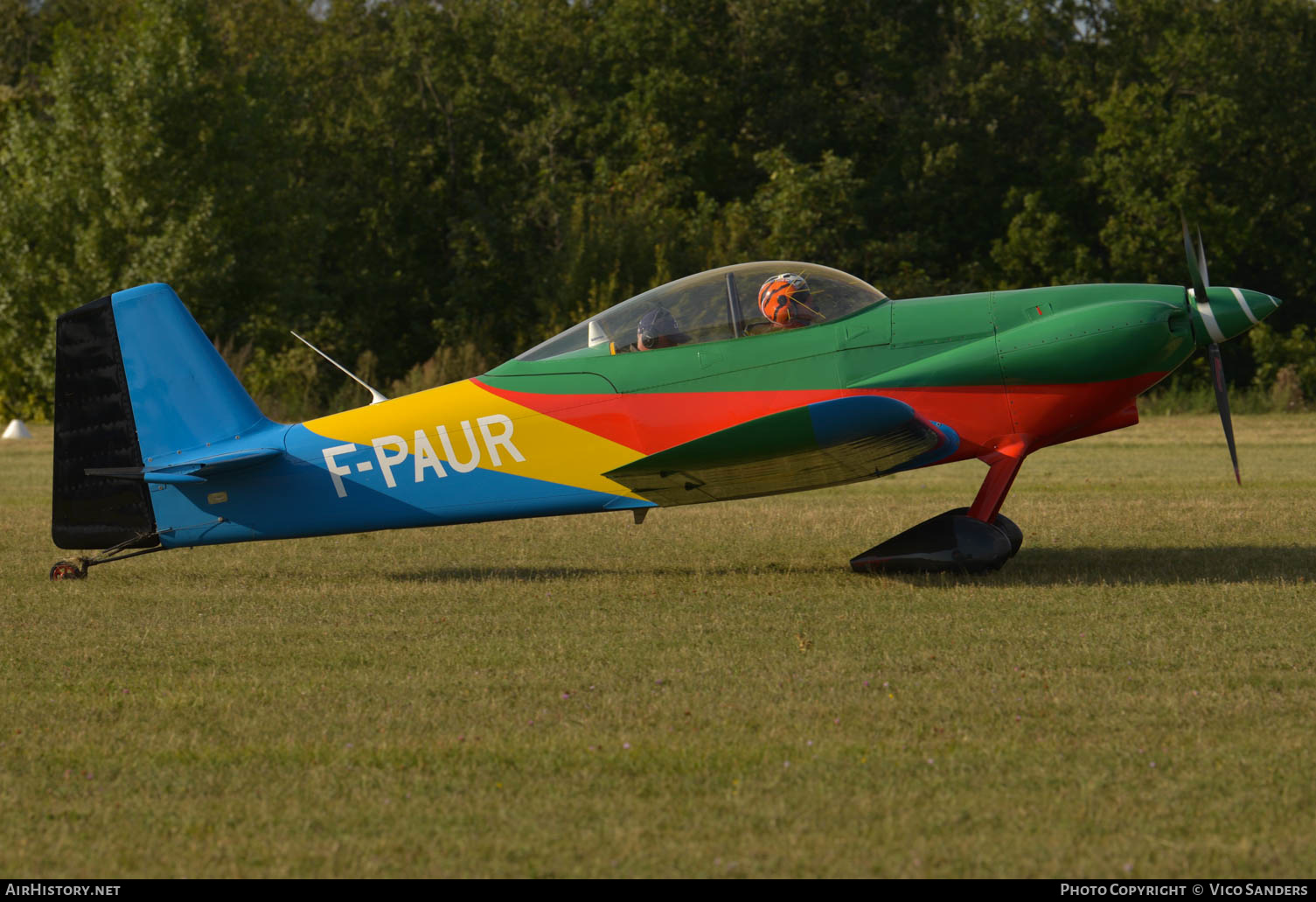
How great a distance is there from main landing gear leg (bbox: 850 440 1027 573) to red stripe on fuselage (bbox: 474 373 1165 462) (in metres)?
0.17

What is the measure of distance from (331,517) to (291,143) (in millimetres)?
31534

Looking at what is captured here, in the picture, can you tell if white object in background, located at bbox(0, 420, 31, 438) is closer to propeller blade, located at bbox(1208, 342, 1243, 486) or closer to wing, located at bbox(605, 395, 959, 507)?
wing, located at bbox(605, 395, 959, 507)

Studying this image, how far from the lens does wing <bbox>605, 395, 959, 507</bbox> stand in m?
8.16

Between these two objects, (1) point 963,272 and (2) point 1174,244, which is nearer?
(2) point 1174,244

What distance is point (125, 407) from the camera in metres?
9.38

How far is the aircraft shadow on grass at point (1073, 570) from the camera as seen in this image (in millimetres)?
8852

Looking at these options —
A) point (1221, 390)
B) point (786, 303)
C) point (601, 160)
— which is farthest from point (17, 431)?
point (1221, 390)

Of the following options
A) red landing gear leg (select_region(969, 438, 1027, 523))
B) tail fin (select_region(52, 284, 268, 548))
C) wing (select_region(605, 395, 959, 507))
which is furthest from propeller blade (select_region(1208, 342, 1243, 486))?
tail fin (select_region(52, 284, 268, 548))

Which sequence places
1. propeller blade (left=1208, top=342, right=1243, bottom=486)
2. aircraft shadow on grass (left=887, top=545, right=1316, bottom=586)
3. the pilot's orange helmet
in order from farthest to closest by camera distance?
propeller blade (left=1208, top=342, right=1243, bottom=486) < the pilot's orange helmet < aircraft shadow on grass (left=887, top=545, right=1316, bottom=586)

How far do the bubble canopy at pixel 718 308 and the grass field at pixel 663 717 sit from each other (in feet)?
5.57

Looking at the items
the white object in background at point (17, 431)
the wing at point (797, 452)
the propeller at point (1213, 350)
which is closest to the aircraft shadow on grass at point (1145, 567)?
the propeller at point (1213, 350)

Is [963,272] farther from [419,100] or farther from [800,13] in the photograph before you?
[419,100]

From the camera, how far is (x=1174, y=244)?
36.7 metres

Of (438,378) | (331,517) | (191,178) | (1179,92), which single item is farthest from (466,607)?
(1179,92)
